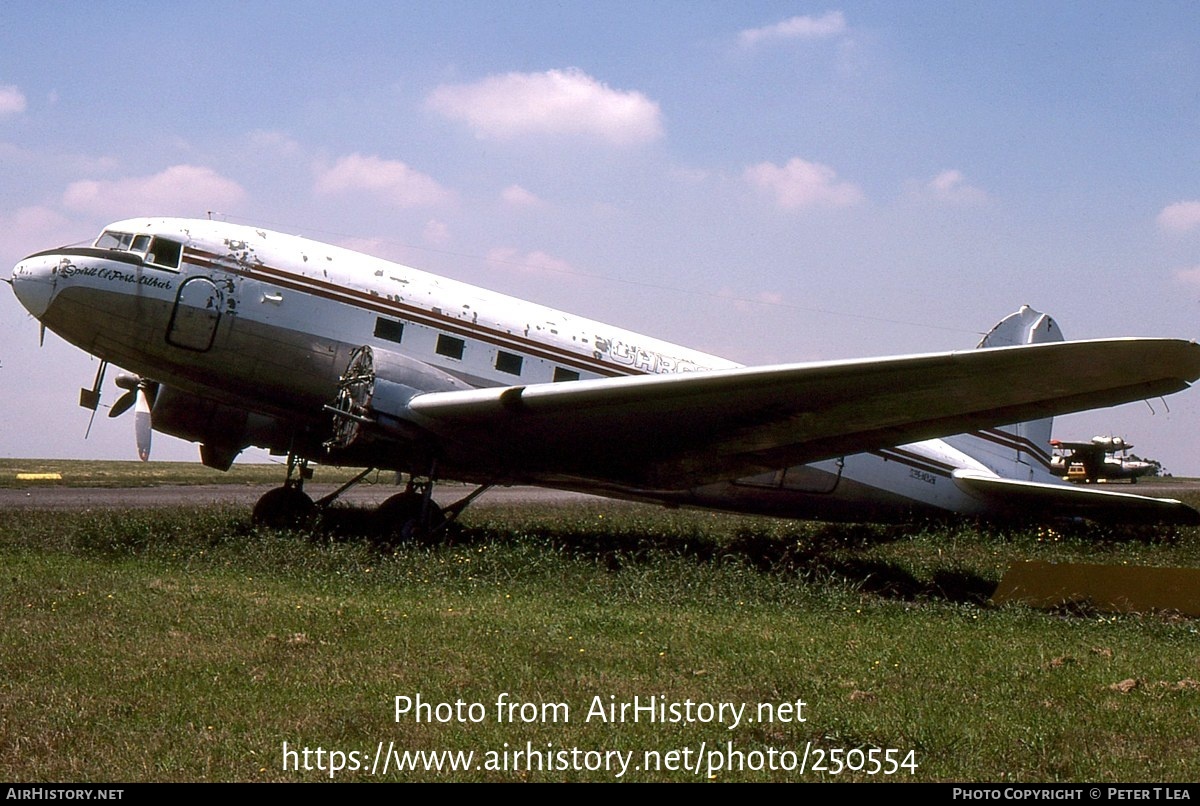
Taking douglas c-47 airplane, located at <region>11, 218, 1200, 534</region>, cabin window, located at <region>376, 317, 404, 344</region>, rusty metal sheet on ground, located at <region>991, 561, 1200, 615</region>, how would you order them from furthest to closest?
cabin window, located at <region>376, 317, 404, 344</region>, douglas c-47 airplane, located at <region>11, 218, 1200, 534</region>, rusty metal sheet on ground, located at <region>991, 561, 1200, 615</region>

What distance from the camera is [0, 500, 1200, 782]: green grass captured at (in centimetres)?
536

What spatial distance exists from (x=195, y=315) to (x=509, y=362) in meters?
4.16

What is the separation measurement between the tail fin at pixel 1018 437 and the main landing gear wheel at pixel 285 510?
10669 millimetres

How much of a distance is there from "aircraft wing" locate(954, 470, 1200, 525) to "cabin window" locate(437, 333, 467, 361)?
844cm

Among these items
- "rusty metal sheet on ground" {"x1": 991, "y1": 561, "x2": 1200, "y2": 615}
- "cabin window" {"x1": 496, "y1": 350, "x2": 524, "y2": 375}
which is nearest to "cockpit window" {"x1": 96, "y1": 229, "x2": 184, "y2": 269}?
"cabin window" {"x1": 496, "y1": 350, "x2": 524, "y2": 375}

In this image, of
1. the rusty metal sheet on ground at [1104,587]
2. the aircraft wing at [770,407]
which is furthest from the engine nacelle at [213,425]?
the rusty metal sheet on ground at [1104,587]

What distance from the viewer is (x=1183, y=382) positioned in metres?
9.89

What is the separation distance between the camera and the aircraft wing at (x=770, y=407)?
9.82 meters

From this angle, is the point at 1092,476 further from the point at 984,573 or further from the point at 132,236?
the point at 132,236

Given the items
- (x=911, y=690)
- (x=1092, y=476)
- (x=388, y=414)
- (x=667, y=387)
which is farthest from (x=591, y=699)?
(x=1092, y=476)

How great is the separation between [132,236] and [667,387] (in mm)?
7409

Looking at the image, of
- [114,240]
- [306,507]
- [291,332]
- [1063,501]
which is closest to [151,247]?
[114,240]

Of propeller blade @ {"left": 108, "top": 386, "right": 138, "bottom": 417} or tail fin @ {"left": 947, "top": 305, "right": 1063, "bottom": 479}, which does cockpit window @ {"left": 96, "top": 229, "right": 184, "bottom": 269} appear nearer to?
propeller blade @ {"left": 108, "top": 386, "right": 138, "bottom": 417}

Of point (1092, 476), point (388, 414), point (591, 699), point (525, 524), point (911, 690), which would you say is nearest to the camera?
point (591, 699)
